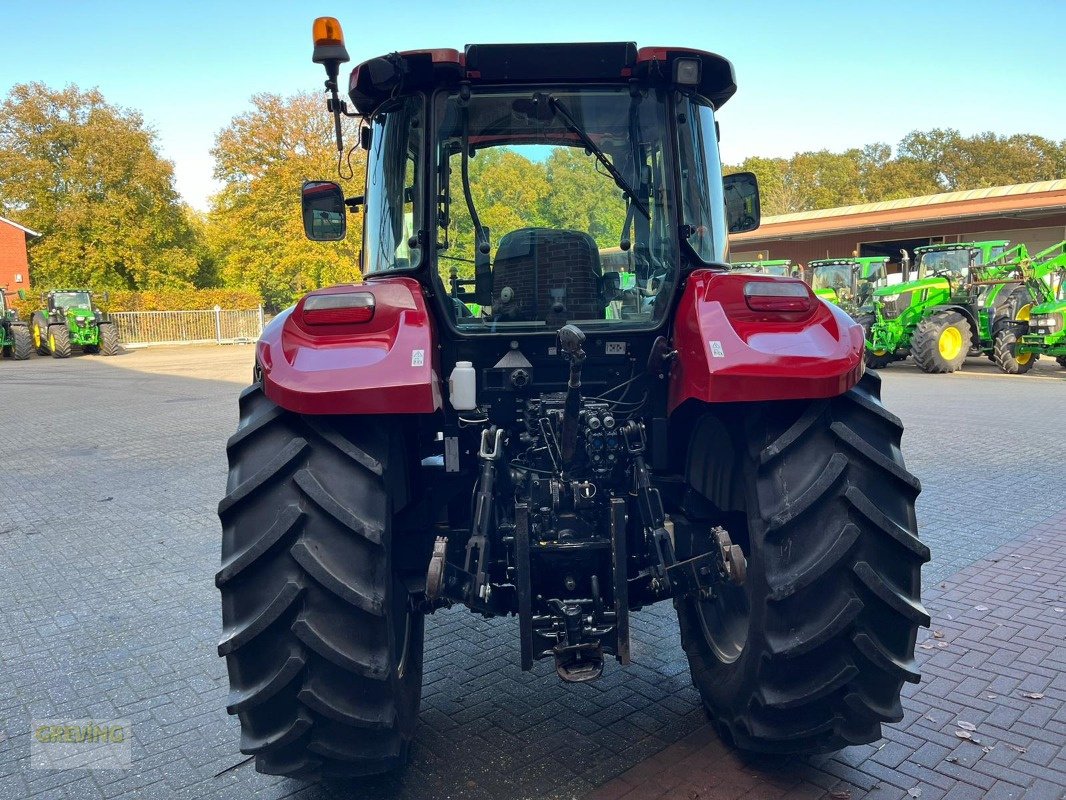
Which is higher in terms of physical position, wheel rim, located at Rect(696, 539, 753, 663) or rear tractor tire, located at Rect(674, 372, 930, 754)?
rear tractor tire, located at Rect(674, 372, 930, 754)

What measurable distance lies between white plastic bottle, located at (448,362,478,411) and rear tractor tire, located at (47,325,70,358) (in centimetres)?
2857

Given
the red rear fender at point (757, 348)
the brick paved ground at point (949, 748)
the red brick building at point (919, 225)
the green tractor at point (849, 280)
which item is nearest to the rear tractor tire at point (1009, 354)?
the green tractor at point (849, 280)

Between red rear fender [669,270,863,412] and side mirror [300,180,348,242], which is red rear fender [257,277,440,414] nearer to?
red rear fender [669,270,863,412]

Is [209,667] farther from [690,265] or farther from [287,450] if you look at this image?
[690,265]

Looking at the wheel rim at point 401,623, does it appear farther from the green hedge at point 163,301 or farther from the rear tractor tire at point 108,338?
the green hedge at point 163,301

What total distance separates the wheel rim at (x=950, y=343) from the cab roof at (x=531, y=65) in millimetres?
15480

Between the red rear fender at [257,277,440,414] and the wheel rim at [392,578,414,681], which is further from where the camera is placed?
the wheel rim at [392,578,414,681]

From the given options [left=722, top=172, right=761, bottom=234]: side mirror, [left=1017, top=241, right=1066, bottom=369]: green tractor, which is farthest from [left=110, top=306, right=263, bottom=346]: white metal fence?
[left=722, top=172, right=761, bottom=234]: side mirror

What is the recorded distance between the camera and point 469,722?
3381 millimetres

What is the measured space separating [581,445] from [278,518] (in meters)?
1.10

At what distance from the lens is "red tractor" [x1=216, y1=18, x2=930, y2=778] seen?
2484mm

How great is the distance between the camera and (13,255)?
4131 centimetres

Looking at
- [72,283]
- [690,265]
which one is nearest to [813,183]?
[72,283]

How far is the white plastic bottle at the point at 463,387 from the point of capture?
284 centimetres
